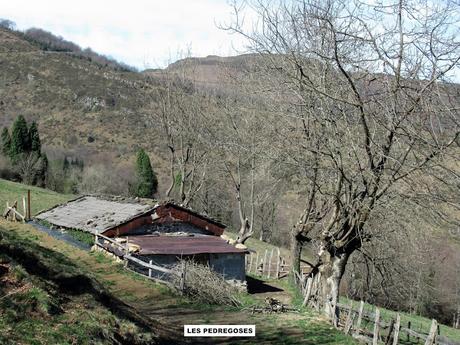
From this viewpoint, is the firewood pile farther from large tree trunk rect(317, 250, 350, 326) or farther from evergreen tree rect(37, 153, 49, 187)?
evergreen tree rect(37, 153, 49, 187)

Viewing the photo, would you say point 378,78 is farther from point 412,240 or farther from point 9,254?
point 9,254

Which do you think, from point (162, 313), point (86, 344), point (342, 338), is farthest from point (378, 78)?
point (162, 313)

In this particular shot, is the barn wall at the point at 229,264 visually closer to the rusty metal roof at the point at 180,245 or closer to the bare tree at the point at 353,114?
the rusty metal roof at the point at 180,245

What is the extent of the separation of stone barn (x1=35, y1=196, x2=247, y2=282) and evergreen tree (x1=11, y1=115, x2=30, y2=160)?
32.0 m

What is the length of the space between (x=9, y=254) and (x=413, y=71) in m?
8.66

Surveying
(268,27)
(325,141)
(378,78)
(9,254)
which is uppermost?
(268,27)

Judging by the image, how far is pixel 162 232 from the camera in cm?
2516

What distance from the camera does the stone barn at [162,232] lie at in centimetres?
2183

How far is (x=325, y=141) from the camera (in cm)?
1327

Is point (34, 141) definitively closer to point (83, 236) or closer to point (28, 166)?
point (28, 166)

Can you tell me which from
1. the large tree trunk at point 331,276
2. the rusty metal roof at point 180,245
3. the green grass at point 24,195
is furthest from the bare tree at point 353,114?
the green grass at point 24,195

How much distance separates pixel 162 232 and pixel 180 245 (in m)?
2.34

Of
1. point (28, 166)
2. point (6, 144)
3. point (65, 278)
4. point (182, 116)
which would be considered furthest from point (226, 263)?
point (6, 144)

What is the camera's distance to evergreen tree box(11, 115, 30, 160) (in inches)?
2255
